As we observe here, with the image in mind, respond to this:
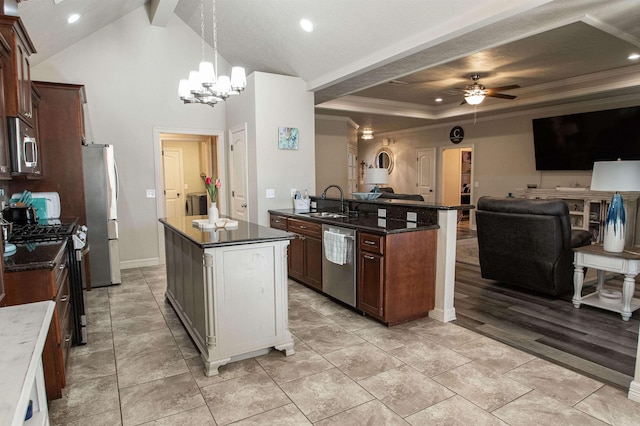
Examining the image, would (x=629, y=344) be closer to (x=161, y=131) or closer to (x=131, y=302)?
(x=131, y=302)

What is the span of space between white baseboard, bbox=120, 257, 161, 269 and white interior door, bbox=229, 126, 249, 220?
4.54 ft

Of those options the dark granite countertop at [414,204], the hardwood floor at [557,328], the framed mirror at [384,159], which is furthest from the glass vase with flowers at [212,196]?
the framed mirror at [384,159]

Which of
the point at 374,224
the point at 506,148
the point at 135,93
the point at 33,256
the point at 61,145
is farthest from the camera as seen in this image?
the point at 506,148

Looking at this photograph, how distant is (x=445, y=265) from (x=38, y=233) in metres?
3.34

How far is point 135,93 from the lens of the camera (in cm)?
557

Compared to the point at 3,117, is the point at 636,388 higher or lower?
lower

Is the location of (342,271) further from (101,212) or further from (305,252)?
(101,212)

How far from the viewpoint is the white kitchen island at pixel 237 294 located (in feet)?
8.65

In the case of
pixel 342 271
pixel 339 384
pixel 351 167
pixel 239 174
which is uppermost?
pixel 351 167

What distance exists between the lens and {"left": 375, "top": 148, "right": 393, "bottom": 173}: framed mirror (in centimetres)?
1137

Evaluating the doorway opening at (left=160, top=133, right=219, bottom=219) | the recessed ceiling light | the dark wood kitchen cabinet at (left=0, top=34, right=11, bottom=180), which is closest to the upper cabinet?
the dark wood kitchen cabinet at (left=0, top=34, right=11, bottom=180)

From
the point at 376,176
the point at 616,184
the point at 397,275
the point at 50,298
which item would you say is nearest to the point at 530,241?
the point at 616,184

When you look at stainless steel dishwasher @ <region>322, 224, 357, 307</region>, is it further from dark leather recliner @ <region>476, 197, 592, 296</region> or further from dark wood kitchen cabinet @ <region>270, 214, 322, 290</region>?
dark leather recliner @ <region>476, 197, 592, 296</region>

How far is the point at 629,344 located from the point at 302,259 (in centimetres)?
310
